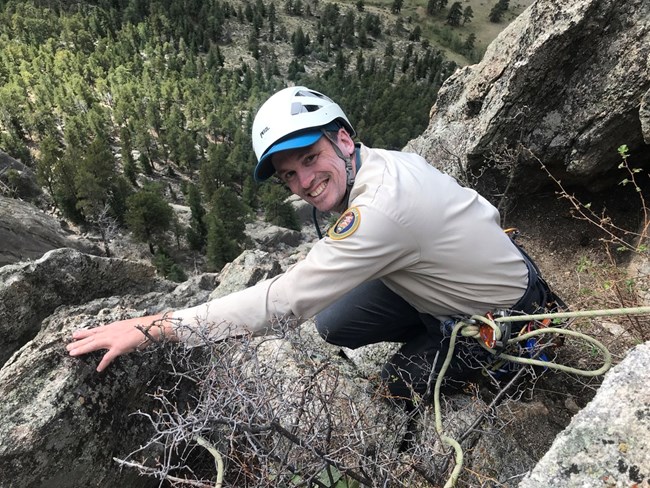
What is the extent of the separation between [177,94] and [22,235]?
50.2 m

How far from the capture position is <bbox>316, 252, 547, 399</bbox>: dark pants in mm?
3488

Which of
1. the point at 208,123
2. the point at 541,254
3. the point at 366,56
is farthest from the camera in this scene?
the point at 366,56

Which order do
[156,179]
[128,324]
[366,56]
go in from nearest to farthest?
[128,324] < [156,179] < [366,56]

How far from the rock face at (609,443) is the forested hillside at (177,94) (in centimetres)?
2807

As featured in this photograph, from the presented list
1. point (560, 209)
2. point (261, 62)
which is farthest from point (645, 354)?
point (261, 62)

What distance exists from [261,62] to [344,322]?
83501 millimetres

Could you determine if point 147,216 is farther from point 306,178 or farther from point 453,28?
point 453,28

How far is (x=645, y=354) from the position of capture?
163 cm

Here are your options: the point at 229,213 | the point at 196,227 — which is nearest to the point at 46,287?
the point at 229,213

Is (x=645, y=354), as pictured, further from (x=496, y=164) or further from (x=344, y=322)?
(x=496, y=164)

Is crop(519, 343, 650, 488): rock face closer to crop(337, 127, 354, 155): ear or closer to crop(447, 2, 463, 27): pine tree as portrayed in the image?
crop(337, 127, 354, 155): ear

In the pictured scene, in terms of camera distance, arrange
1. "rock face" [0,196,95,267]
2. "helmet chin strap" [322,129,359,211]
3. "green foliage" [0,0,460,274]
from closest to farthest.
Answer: "helmet chin strap" [322,129,359,211]
"rock face" [0,196,95,267]
"green foliage" [0,0,460,274]

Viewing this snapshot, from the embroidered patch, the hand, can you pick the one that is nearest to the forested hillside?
the hand

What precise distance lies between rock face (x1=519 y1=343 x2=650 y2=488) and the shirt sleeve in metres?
1.23
